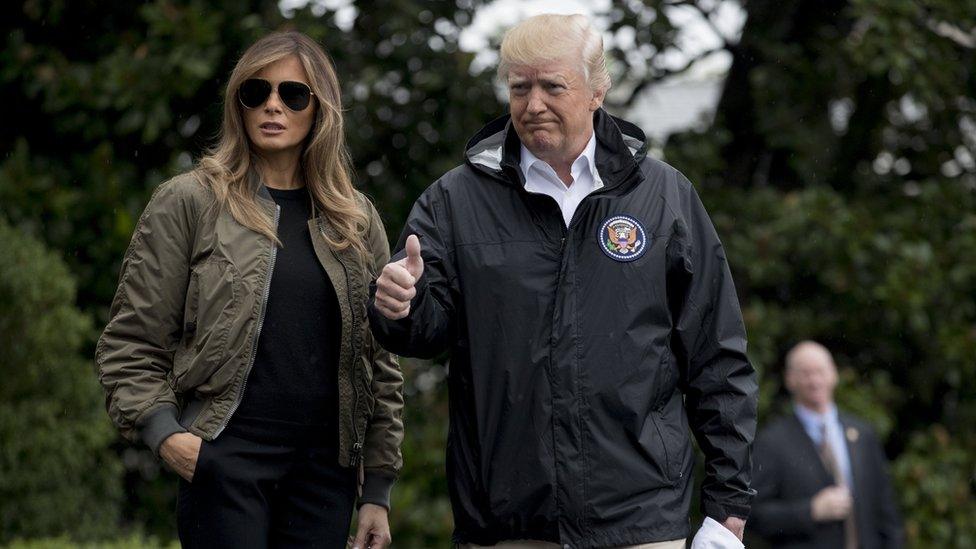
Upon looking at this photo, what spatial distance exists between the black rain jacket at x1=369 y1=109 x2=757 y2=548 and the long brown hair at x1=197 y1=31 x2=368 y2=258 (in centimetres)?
23

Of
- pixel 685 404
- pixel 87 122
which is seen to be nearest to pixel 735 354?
pixel 685 404

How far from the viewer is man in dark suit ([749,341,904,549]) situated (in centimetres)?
675

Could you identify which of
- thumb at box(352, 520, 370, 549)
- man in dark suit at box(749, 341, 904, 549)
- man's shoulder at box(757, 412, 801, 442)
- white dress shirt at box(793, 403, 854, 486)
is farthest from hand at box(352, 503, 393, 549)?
white dress shirt at box(793, 403, 854, 486)

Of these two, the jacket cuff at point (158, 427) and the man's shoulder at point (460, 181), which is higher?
the man's shoulder at point (460, 181)

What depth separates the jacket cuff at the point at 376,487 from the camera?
3.99 metres

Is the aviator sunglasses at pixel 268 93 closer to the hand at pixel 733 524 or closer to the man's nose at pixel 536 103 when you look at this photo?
the man's nose at pixel 536 103

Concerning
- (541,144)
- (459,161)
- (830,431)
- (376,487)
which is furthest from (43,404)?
(541,144)

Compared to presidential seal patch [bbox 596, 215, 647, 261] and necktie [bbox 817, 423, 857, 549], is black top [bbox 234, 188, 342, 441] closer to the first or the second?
presidential seal patch [bbox 596, 215, 647, 261]

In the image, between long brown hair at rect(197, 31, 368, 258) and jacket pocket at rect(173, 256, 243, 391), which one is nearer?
jacket pocket at rect(173, 256, 243, 391)

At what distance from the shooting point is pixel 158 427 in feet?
11.9

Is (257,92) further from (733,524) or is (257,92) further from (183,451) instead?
(733,524)

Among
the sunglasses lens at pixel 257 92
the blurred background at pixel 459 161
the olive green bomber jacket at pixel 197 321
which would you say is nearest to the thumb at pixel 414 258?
the olive green bomber jacket at pixel 197 321

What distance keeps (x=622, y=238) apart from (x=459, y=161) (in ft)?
13.7

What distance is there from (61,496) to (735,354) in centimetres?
417
